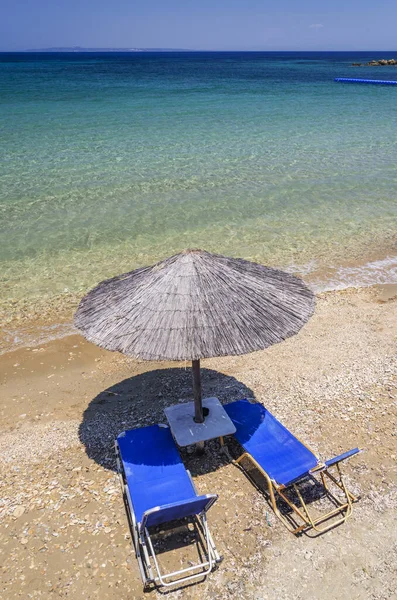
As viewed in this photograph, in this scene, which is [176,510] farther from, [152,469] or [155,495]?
[152,469]

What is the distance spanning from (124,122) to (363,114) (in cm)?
1694

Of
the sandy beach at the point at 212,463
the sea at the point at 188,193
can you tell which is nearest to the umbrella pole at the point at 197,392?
the sandy beach at the point at 212,463

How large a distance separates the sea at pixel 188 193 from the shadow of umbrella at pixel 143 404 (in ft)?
12.9

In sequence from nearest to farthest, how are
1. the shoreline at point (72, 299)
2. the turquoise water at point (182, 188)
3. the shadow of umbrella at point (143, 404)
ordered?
1. the shadow of umbrella at point (143, 404)
2. the shoreline at point (72, 299)
3. the turquoise water at point (182, 188)

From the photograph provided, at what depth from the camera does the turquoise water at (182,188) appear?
13.1m

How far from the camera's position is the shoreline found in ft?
31.8

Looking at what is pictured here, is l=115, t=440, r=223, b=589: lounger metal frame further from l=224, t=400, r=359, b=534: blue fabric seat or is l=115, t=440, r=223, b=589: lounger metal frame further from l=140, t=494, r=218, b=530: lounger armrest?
l=224, t=400, r=359, b=534: blue fabric seat

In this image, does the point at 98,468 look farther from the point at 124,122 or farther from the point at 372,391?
the point at 124,122

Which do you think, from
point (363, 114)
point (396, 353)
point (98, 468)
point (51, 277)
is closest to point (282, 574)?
point (98, 468)

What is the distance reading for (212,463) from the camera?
6.31 m

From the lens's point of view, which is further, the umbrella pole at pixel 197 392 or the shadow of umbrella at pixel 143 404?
the shadow of umbrella at pixel 143 404

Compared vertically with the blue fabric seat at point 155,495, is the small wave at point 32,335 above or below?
below

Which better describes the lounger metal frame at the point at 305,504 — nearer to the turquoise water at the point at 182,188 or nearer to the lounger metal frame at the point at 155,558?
the lounger metal frame at the point at 155,558

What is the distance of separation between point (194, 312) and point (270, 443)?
2.16 meters
